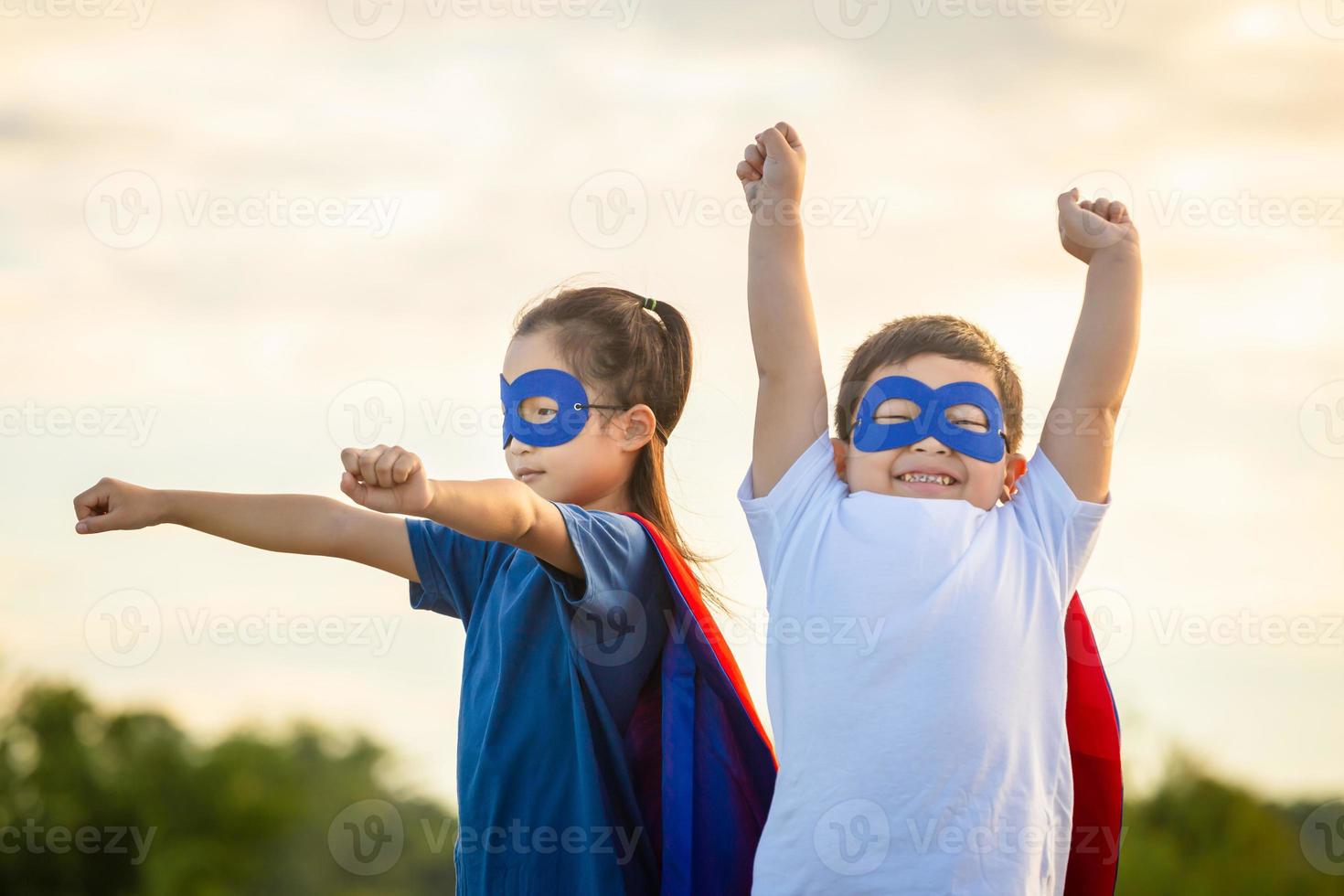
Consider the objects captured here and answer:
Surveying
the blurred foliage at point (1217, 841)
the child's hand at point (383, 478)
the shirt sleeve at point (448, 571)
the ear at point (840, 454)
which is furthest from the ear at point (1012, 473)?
the blurred foliage at point (1217, 841)

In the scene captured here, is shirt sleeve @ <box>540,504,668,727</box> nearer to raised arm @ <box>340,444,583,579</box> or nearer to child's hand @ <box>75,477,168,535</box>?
raised arm @ <box>340,444,583,579</box>

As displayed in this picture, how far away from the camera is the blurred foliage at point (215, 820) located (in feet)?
78.2

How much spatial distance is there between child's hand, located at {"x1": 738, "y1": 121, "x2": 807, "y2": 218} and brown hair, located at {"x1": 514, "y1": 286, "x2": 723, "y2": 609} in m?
0.68

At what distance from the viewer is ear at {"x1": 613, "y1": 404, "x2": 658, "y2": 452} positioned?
12.7ft

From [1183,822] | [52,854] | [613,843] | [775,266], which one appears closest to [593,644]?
[613,843]

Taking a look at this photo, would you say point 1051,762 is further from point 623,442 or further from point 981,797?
point 623,442

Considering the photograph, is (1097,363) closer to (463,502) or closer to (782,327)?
(782,327)

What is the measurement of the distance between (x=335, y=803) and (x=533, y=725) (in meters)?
32.3

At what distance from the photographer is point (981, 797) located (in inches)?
116

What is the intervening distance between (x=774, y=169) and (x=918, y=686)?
4.36 feet

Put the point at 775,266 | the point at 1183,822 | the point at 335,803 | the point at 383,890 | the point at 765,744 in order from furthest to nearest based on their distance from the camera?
the point at 335,803, the point at 383,890, the point at 1183,822, the point at 765,744, the point at 775,266

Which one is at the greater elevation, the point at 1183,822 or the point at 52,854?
the point at 1183,822

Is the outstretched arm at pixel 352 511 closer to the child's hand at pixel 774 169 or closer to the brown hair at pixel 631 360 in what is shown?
the brown hair at pixel 631 360

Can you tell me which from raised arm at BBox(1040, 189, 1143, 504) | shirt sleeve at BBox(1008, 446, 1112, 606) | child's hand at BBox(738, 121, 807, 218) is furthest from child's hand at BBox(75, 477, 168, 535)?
raised arm at BBox(1040, 189, 1143, 504)
